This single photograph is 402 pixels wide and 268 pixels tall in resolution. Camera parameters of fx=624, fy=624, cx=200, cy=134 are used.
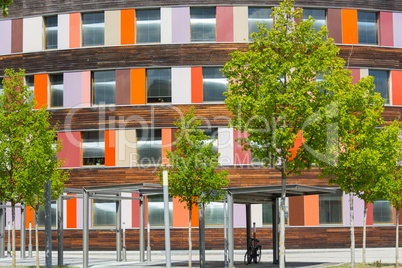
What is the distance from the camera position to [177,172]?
78.8 ft

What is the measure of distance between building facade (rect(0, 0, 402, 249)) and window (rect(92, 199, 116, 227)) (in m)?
0.06

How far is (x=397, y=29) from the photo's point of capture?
3872 cm

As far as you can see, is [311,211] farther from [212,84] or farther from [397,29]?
[397,29]

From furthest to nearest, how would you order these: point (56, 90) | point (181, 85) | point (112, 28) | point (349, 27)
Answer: point (56, 90) → point (349, 27) → point (112, 28) → point (181, 85)

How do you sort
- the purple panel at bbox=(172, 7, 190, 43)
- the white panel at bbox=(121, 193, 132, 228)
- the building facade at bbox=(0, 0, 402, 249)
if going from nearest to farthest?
the building facade at bbox=(0, 0, 402, 249) < the white panel at bbox=(121, 193, 132, 228) < the purple panel at bbox=(172, 7, 190, 43)

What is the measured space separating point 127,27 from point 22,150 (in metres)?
16.1

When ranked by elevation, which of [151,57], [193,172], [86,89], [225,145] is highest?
[151,57]

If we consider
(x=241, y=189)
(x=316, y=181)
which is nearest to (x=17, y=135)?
(x=241, y=189)

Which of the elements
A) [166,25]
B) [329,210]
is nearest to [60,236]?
[166,25]

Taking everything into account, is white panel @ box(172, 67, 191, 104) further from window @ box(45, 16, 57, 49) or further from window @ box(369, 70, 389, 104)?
window @ box(369, 70, 389, 104)

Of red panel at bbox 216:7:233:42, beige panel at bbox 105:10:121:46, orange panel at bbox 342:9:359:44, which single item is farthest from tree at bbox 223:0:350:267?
beige panel at bbox 105:10:121:46

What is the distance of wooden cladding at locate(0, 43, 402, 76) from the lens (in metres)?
36.9

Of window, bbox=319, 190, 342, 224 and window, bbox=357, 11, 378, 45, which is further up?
window, bbox=357, 11, 378, 45

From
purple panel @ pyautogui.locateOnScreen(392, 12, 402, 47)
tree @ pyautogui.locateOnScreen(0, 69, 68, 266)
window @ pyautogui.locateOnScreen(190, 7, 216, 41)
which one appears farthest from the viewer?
purple panel @ pyautogui.locateOnScreen(392, 12, 402, 47)
